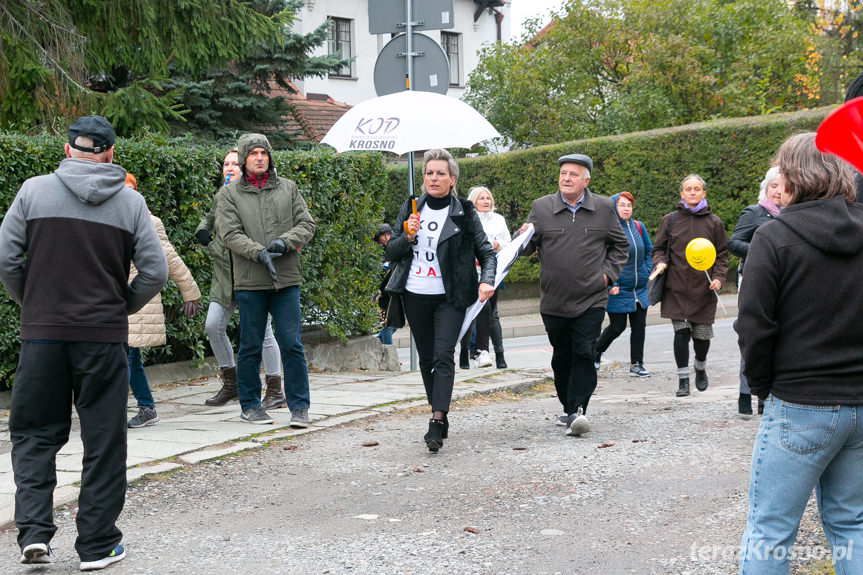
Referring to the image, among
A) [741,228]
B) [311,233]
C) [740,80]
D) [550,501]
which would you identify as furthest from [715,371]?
[740,80]

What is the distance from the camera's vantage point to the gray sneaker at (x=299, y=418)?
7496 millimetres

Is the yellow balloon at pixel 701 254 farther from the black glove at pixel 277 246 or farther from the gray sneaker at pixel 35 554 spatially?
the gray sneaker at pixel 35 554

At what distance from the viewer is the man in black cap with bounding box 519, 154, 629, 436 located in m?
7.09

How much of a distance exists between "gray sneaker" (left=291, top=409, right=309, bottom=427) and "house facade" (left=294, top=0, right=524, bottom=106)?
21582 mm

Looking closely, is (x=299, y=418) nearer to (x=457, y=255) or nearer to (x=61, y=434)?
(x=457, y=255)

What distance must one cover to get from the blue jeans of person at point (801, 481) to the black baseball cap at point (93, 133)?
3.20 meters

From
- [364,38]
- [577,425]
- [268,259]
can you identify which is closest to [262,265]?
[268,259]

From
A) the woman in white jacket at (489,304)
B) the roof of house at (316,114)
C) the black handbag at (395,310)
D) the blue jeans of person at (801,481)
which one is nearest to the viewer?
the blue jeans of person at (801,481)

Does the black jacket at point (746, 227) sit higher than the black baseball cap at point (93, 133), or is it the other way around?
the black baseball cap at point (93, 133)

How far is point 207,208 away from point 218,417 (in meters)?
2.54

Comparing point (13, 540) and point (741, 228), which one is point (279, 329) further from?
point (741, 228)

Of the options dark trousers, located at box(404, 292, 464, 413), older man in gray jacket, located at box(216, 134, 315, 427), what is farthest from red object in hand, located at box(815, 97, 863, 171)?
older man in gray jacket, located at box(216, 134, 315, 427)

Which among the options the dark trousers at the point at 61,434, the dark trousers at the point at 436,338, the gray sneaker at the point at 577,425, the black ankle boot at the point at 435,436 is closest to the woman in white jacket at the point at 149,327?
the dark trousers at the point at 436,338

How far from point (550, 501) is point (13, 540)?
2712 millimetres
